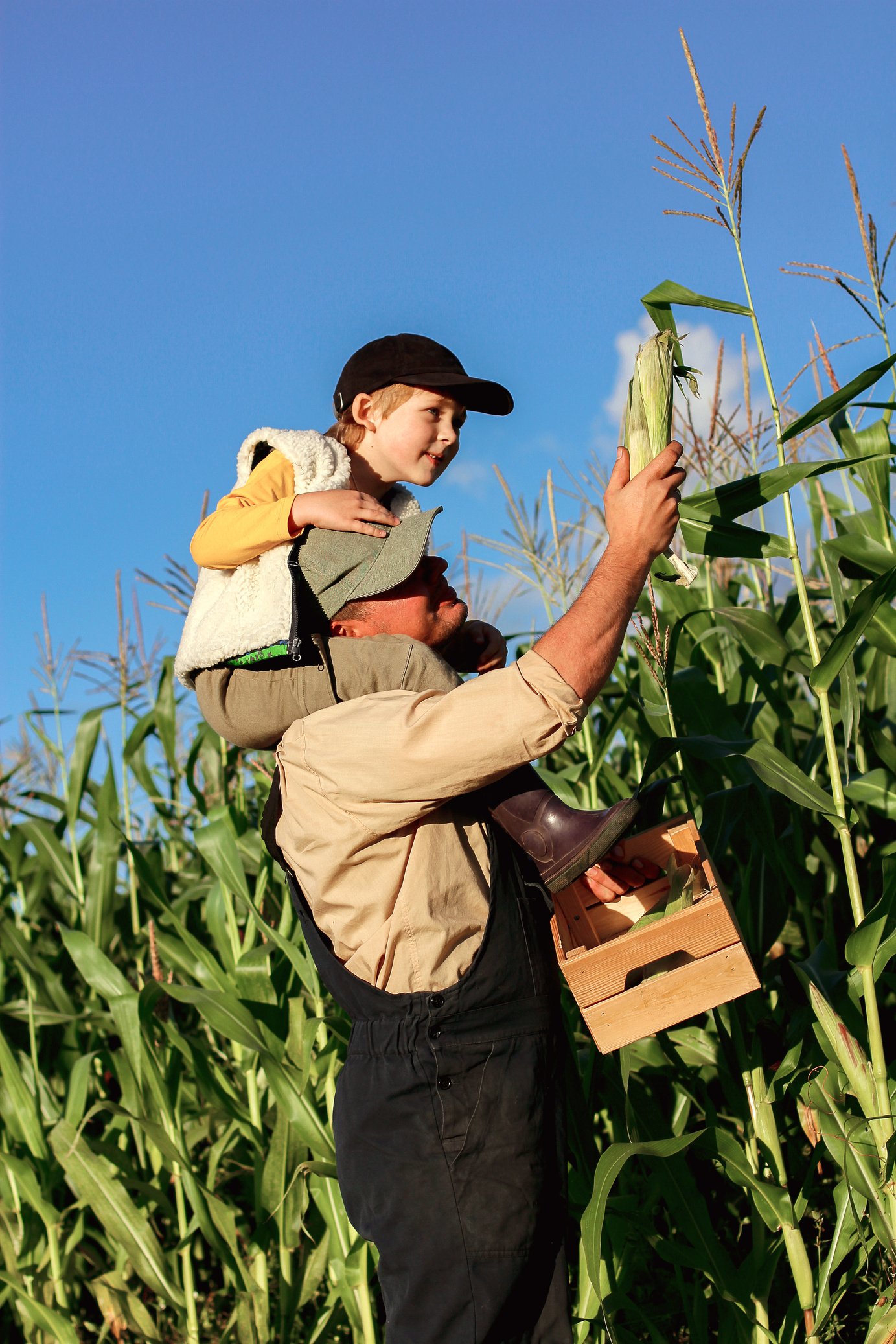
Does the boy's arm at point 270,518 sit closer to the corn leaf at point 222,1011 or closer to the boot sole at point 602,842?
the boot sole at point 602,842

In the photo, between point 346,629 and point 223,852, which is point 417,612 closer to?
point 346,629

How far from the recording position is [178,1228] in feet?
10.8

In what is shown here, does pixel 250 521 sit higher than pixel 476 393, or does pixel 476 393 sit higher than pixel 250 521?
pixel 476 393

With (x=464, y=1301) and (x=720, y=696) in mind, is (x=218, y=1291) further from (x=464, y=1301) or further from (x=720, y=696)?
(x=720, y=696)

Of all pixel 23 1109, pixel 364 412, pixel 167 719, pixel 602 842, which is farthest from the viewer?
pixel 167 719

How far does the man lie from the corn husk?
4 cm

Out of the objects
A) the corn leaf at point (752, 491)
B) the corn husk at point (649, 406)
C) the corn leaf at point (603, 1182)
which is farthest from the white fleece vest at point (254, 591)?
the corn leaf at point (603, 1182)

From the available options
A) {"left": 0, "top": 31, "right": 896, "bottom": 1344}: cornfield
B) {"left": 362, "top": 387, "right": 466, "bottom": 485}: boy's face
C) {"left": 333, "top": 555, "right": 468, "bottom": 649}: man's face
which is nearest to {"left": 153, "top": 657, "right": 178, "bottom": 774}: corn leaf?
{"left": 0, "top": 31, "right": 896, "bottom": 1344}: cornfield

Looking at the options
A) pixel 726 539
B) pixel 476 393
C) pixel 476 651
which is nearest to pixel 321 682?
pixel 476 651

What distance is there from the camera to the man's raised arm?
5.30 feet

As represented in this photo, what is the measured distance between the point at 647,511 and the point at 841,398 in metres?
0.63

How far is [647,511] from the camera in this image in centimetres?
167

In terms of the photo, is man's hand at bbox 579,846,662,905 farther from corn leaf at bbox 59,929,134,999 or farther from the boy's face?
corn leaf at bbox 59,929,134,999

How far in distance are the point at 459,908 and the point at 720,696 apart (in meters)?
1.16
